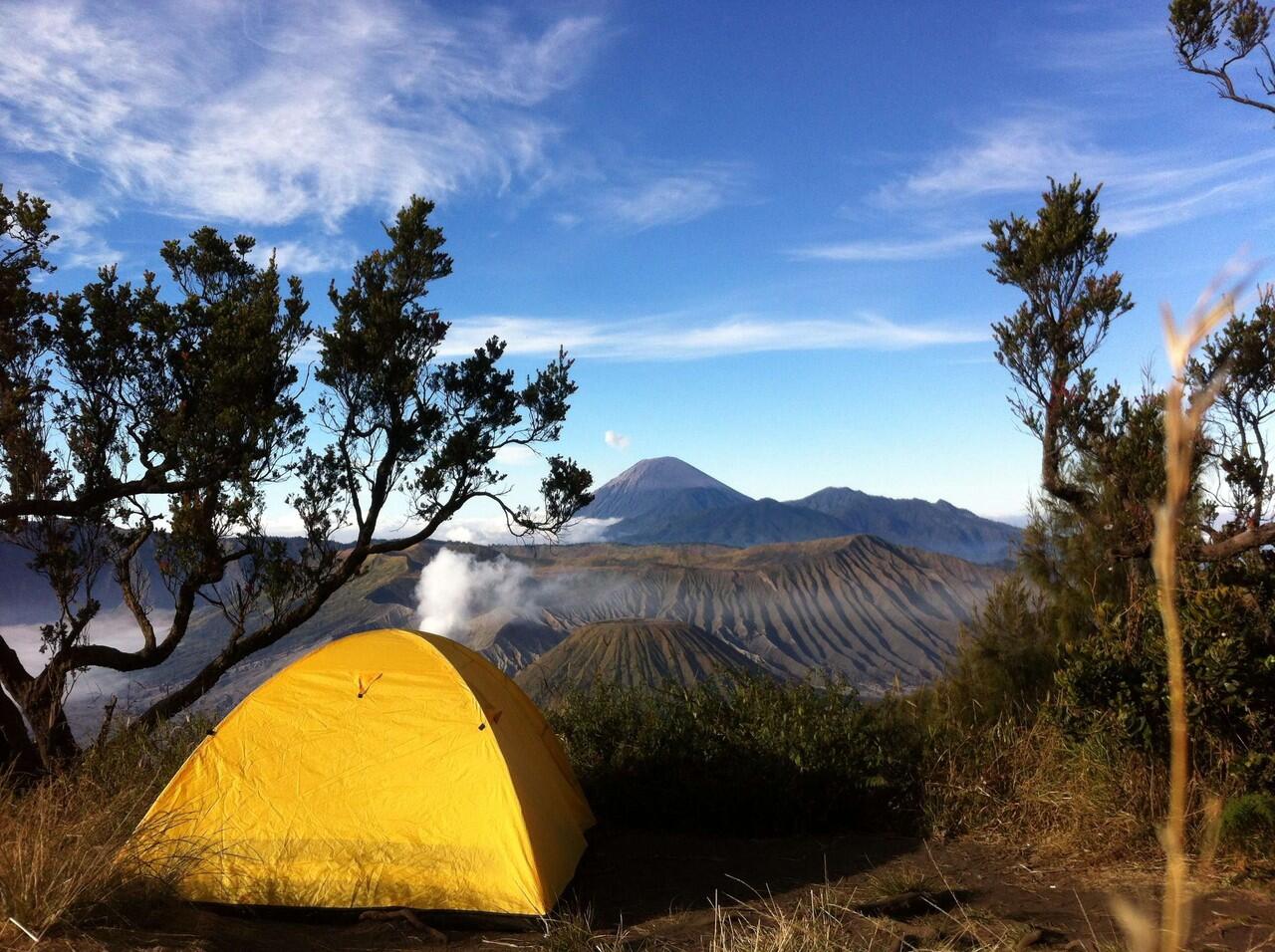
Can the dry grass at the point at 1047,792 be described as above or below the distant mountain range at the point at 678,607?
above

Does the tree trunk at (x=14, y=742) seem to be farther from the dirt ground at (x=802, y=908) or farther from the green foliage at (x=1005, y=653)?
the green foliage at (x=1005, y=653)

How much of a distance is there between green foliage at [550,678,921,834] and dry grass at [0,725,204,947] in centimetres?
398

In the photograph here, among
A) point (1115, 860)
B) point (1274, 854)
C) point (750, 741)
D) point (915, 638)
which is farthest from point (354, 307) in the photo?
point (915, 638)

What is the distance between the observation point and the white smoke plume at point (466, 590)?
121812 millimetres

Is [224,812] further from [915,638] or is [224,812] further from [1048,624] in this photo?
[915,638]

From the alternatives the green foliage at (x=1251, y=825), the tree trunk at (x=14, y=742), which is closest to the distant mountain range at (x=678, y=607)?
the tree trunk at (x=14, y=742)

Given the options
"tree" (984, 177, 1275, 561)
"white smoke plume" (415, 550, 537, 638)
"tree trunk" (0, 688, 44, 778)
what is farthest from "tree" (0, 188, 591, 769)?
"white smoke plume" (415, 550, 537, 638)

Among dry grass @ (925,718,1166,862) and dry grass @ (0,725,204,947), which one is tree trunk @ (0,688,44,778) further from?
dry grass @ (925,718,1166,862)

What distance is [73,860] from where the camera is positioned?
182 inches

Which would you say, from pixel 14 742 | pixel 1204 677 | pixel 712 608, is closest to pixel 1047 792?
pixel 1204 677

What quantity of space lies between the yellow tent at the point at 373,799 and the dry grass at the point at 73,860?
212 millimetres

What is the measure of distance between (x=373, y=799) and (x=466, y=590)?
402ft

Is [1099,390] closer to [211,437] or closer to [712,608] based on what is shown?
[211,437]

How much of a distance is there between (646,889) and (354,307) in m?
7.17
